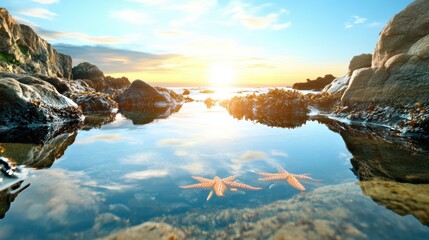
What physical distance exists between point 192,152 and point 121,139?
2336 mm

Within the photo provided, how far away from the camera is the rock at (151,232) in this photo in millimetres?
2371

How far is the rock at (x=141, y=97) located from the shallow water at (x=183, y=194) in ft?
45.7

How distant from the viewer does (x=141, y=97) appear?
20.0 m

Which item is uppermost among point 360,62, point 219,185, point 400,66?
point 360,62

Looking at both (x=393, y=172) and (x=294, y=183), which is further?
(x=393, y=172)

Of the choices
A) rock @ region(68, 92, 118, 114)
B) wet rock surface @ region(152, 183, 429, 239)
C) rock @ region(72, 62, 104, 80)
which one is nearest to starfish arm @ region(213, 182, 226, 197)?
wet rock surface @ region(152, 183, 429, 239)

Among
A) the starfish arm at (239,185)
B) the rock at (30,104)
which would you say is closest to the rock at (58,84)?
the rock at (30,104)

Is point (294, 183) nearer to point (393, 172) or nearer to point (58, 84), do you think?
point (393, 172)

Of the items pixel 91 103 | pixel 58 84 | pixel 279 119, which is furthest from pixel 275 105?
pixel 58 84

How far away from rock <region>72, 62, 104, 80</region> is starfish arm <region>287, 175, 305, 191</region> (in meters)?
47.0

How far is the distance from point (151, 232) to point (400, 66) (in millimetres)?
10899

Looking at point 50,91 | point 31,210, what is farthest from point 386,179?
point 50,91

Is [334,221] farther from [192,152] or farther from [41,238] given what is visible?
[192,152]

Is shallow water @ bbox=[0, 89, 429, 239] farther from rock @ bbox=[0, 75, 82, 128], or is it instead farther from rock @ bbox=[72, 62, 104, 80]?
rock @ bbox=[72, 62, 104, 80]
